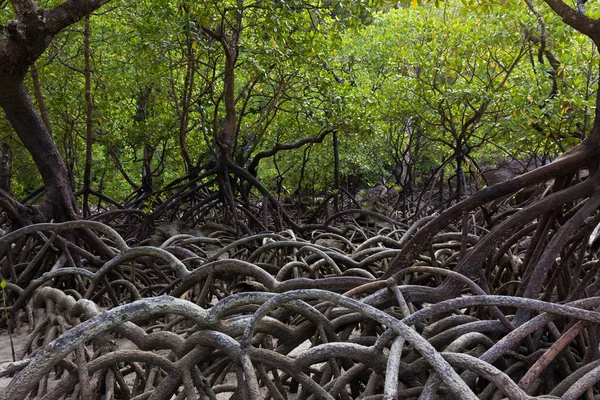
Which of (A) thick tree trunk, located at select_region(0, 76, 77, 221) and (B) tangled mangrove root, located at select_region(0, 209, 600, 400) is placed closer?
(B) tangled mangrove root, located at select_region(0, 209, 600, 400)

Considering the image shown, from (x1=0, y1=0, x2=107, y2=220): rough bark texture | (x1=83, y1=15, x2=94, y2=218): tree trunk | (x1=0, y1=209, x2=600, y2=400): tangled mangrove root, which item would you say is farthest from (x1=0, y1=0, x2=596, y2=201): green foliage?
(x1=0, y1=209, x2=600, y2=400): tangled mangrove root

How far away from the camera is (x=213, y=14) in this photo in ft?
16.1

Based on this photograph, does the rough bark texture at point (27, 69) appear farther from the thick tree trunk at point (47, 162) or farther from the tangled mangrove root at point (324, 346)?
the tangled mangrove root at point (324, 346)

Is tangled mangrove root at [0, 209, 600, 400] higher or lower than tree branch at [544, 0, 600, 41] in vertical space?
lower

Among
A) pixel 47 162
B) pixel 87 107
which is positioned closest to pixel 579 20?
pixel 47 162

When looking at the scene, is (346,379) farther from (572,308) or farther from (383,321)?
(572,308)

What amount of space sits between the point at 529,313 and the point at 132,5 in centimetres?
534

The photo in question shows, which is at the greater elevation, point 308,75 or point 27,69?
point 308,75

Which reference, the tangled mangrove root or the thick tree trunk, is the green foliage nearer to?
the thick tree trunk

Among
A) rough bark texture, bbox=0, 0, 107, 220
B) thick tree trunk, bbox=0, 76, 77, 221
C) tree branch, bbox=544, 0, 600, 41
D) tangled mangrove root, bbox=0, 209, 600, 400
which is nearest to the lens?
tangled mangrove root, bbox=0, 209, 600, 400

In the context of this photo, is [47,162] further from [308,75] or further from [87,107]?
[308,75]

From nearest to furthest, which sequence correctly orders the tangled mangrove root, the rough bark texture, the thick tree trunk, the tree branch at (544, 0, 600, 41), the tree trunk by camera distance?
the tangled mangrove root < the tree branch at (544, 0, 600, 41) < the rough bark texture < the thick tree trunk < the tree trunk

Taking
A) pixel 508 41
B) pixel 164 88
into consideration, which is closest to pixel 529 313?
pixel 508 41

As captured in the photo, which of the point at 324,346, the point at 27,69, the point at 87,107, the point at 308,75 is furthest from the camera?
the point at 308,75
